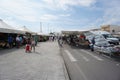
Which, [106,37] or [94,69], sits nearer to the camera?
[94,69]

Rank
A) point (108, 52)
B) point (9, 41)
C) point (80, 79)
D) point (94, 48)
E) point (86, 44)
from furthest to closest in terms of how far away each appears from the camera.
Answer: point (86, 44) < point (9, 41) < point (94, 48) < point (108, 52) < point (80, 79)

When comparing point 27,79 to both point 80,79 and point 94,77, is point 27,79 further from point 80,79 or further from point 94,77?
point 94,77

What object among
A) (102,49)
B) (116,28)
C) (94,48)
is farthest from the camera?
(116,28)

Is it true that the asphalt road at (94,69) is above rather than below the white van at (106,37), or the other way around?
below

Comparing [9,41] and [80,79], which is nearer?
[80,79]

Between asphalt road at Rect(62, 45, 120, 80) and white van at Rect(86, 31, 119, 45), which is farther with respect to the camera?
white van at Rect(86, 31, 119, 45)

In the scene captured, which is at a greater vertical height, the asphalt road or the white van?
the white van

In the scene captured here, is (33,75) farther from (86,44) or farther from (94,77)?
(86,44)

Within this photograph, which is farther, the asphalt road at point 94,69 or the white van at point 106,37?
the white van at point 106,37

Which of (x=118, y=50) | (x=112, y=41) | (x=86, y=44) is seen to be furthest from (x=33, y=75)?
(x=112, y=41)

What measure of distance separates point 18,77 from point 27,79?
1.89ft

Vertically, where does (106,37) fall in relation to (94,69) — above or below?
above

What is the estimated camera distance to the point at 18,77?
8320 millimetres

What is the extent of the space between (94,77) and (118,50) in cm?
868
